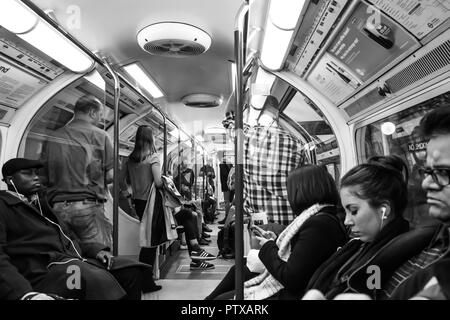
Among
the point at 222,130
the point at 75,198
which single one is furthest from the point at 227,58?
the point at 75,198

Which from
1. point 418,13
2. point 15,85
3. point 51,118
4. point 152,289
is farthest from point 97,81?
point 418,13

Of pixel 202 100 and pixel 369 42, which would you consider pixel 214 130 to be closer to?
pixel 202 100

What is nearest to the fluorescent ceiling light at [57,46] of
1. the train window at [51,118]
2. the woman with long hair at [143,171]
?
the train window at [51,118]

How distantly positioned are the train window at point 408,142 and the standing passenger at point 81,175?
1.74 m

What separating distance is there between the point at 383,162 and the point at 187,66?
1271mm

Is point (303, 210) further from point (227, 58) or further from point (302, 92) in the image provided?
point (302, 92)

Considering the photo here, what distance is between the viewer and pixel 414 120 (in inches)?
64.5

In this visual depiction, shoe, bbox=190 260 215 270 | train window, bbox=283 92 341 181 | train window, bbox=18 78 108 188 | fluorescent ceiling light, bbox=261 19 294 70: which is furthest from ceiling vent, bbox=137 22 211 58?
shoe, bbox=190 260 215 270

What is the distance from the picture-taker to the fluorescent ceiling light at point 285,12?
160 centimetres

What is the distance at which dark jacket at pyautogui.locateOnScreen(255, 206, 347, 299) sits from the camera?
1102 mm

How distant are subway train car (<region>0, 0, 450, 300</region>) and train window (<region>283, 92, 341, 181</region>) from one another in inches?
0.5

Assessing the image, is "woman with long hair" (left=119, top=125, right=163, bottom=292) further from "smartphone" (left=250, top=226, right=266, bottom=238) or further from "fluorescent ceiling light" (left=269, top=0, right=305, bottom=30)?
"fluorescent ceiling light" (left=269, top=0, right=305, bottom=30)

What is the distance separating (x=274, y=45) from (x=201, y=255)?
6.24 ft

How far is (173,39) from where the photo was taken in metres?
1.66
